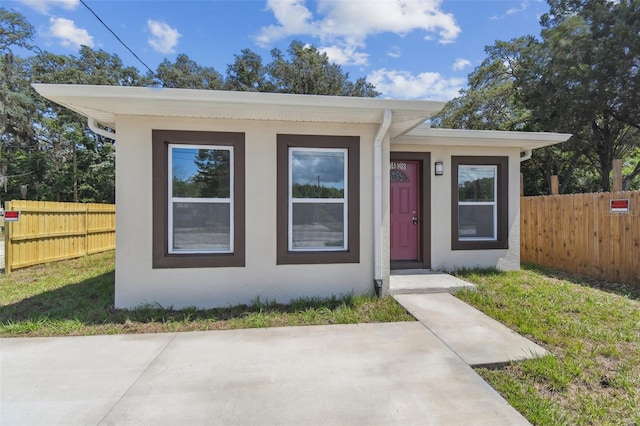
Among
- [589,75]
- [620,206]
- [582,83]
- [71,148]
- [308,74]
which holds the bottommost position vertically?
[620,206]

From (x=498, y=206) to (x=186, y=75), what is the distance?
24.2 metres

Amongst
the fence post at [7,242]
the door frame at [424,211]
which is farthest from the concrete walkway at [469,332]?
the fence post at [7,242]

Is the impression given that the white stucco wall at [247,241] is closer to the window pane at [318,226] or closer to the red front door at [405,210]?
the window pane at [318,226]

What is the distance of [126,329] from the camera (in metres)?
3.86

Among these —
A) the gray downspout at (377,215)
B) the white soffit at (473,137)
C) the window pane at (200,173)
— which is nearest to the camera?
the window pane at (200,173)

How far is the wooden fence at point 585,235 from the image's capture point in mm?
5797

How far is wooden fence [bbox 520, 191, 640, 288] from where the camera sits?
580cm

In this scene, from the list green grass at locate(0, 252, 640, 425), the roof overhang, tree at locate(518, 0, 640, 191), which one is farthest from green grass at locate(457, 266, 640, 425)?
tree at locate(518, 0, 640, 191)

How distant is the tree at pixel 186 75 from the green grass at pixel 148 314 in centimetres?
2181

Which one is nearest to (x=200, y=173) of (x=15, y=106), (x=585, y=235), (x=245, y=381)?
(x=245, y=381)

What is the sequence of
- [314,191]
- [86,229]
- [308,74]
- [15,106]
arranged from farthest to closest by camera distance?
[308,74]
[15,106]
[86,229]
[314,191]

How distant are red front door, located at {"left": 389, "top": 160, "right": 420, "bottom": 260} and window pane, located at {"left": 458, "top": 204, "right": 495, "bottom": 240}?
916 mm

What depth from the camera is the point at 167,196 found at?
15.0ft

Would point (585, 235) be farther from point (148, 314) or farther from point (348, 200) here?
point (148, 314)
